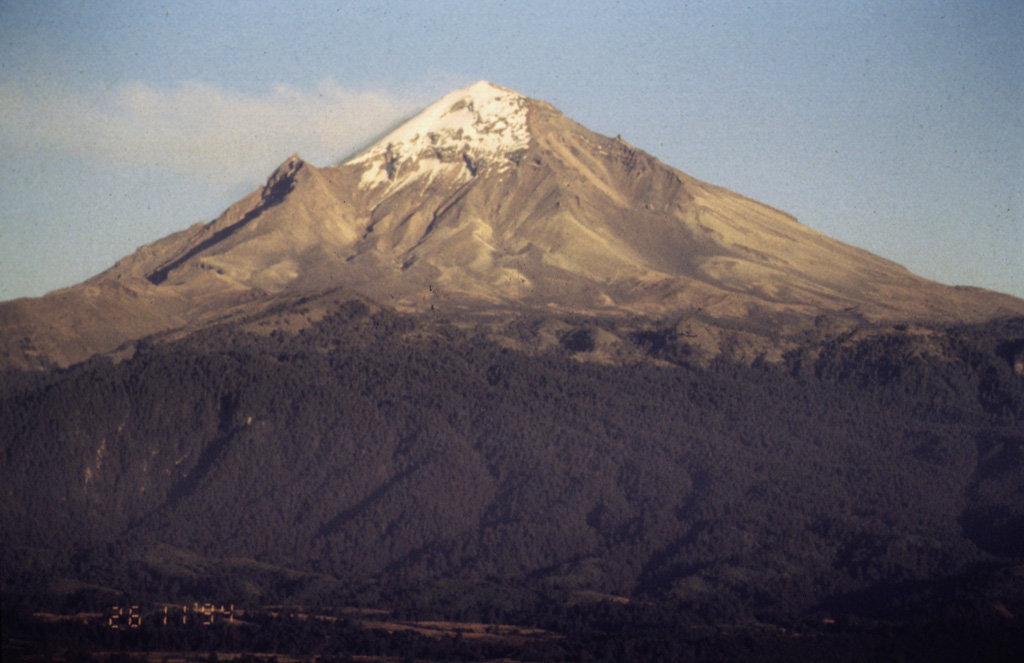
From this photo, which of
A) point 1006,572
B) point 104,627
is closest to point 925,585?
point 1006,572

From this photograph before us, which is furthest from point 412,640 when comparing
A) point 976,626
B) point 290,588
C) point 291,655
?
point 976,626

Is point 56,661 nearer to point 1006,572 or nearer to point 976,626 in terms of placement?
point 976,626

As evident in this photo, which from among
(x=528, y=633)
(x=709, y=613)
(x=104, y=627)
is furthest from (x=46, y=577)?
(x=709, y=613)

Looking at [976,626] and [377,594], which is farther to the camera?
[377,594]

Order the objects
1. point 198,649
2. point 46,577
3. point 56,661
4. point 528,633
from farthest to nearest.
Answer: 1. point 46,577
2. point 528,633
3. point 198,649
4. point 56,661

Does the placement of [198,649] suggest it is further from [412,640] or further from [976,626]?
[976,626]

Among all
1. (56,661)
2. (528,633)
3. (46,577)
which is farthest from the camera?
(46,577)

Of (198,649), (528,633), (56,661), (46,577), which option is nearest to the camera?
(56,661)

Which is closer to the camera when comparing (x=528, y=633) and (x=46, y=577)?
(x=528, y=633)
